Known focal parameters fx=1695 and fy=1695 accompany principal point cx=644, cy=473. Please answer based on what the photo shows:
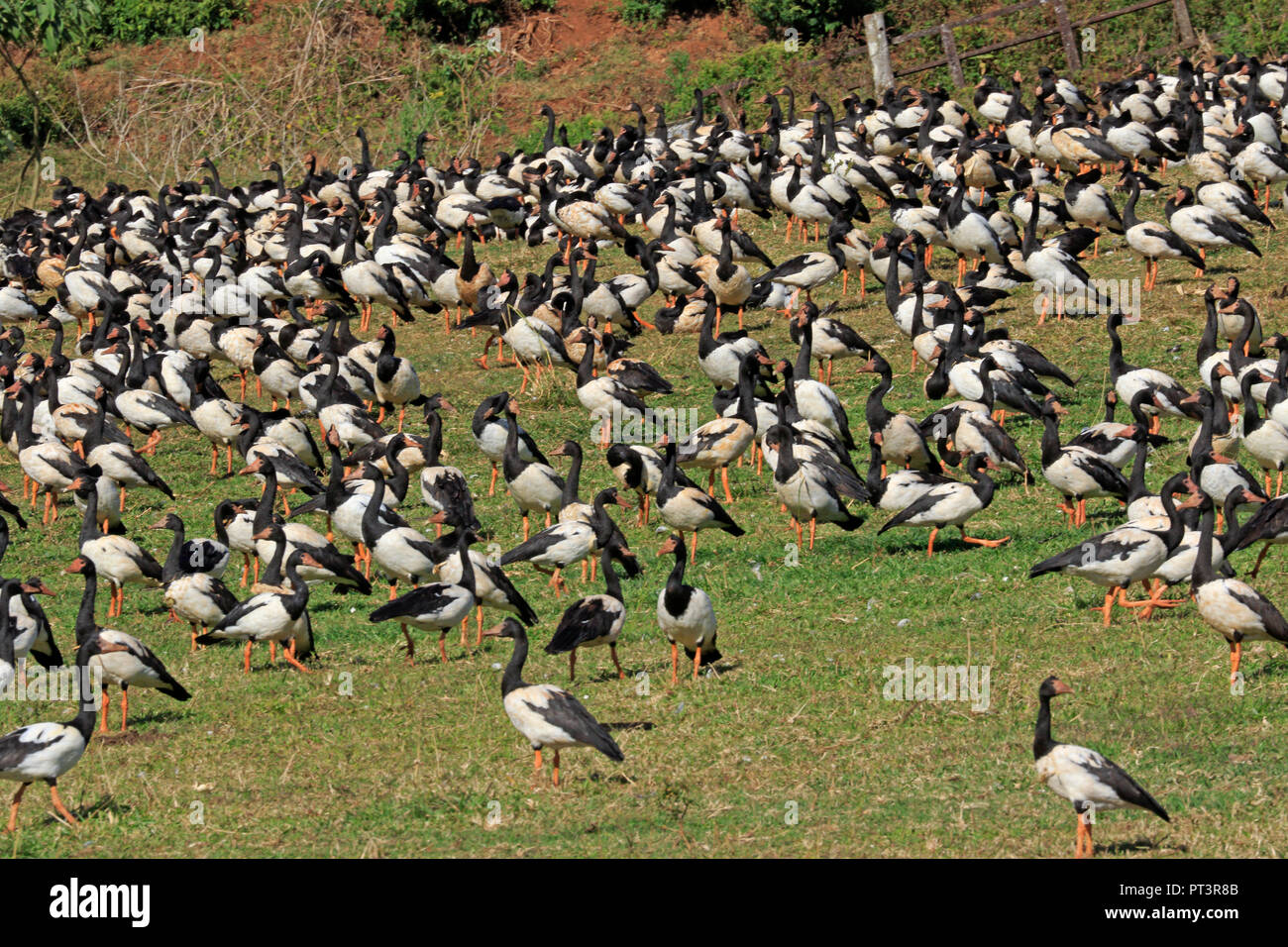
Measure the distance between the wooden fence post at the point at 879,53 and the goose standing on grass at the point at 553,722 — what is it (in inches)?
1231

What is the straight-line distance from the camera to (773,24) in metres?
44.5

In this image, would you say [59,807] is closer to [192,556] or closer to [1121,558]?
[192,556]

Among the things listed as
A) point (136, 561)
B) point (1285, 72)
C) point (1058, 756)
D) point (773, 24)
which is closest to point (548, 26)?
point (773, 24)

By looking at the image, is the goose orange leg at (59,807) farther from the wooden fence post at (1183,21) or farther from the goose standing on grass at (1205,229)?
the wooden fence post at (1183,21)

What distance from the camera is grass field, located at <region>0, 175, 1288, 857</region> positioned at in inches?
418

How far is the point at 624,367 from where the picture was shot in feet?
74.4

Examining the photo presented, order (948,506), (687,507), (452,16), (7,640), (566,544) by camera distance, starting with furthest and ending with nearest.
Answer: (452,16) → (687,507) → (948,506) → (566,544) → (7,640)

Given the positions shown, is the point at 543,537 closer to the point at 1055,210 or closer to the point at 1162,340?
the point at 1162,340

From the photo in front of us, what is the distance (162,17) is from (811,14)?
2033cm

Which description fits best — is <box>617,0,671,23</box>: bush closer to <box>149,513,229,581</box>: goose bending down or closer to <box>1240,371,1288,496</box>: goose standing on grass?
<box>1240,371,1288,496</box>: goose standing on grass

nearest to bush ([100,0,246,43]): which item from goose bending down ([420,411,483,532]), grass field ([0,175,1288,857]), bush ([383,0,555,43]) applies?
bush ([383,0,555,43])

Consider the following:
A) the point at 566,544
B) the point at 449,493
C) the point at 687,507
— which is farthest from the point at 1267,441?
the point at 449,493

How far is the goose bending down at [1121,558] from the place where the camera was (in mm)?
14023

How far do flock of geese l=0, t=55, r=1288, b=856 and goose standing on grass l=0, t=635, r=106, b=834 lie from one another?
3cm
